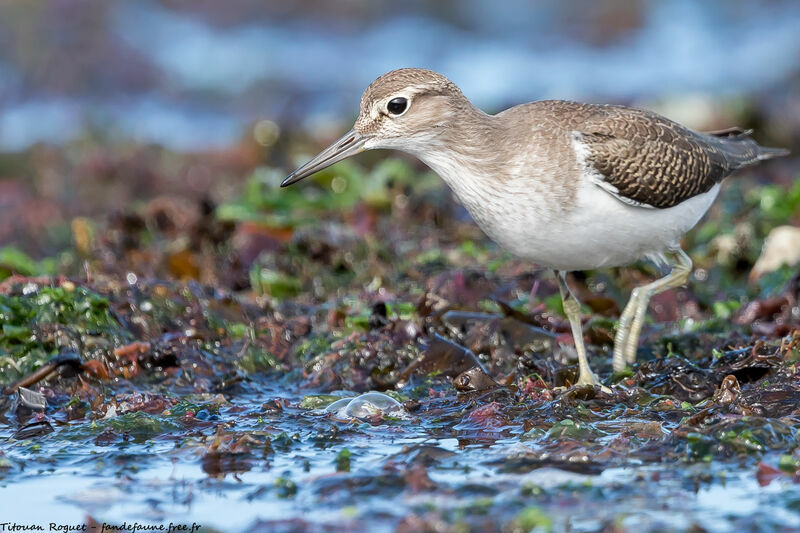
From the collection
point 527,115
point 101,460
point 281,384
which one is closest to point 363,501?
point 101,460

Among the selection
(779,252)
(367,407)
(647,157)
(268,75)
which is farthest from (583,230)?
(268,75)

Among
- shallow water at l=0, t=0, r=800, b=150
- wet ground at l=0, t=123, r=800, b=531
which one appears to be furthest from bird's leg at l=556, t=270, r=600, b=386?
shallow water at l=0, t=0, r=800, b=150

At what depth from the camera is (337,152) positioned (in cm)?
564

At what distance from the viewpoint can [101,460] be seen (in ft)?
14.9

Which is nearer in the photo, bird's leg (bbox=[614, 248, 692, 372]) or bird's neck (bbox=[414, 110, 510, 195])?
bird's neck (bbox=[414, 110, 510, 195])

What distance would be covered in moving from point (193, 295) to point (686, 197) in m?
3.11

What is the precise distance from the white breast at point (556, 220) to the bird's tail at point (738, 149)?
1106 millimetres

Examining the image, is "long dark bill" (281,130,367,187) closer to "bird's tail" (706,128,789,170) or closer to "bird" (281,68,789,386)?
"bird" (281,68,789,386)

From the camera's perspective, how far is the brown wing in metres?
5.29

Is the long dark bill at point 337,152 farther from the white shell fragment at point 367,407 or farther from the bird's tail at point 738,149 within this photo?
the bird's tail at point 738,149

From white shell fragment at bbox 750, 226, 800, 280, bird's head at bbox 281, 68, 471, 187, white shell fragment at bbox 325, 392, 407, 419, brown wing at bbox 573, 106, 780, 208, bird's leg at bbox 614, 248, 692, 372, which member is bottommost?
white shell fragment at bbox 325, 392, 407, 419

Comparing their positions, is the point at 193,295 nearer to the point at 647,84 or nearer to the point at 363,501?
the point at 363,501

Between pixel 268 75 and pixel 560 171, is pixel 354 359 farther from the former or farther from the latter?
pixel 268 75

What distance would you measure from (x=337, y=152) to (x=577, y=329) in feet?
5.56
